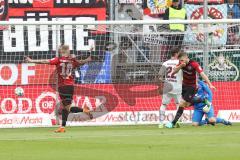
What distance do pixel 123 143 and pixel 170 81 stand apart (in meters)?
6.18

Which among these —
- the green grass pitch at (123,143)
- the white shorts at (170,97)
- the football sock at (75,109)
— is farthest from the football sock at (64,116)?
the white shorts at (170,97)

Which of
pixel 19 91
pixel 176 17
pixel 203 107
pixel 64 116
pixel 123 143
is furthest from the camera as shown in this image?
pixel 176 17

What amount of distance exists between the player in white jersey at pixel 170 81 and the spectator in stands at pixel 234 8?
3607 millimetres

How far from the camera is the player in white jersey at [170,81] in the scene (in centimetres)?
2184

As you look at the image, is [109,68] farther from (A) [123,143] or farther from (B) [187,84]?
(A) [123,143]

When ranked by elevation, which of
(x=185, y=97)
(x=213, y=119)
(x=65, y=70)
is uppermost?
(x=65, y=70)

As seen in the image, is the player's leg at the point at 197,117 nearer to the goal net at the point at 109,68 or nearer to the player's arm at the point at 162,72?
the goal net at the point at 109,68

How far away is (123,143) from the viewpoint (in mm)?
16328

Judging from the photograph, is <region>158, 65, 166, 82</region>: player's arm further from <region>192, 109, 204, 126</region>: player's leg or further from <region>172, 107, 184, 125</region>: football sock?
<region>172, 107, 184, 125</region>: football sock

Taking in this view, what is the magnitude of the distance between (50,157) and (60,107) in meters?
8.64

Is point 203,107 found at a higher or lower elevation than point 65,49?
lower

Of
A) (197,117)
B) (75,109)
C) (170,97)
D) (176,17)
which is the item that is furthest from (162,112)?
(176,17)

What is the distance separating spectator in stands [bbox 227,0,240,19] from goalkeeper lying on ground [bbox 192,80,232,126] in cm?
419

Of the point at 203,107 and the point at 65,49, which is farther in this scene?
the point at 203,107
